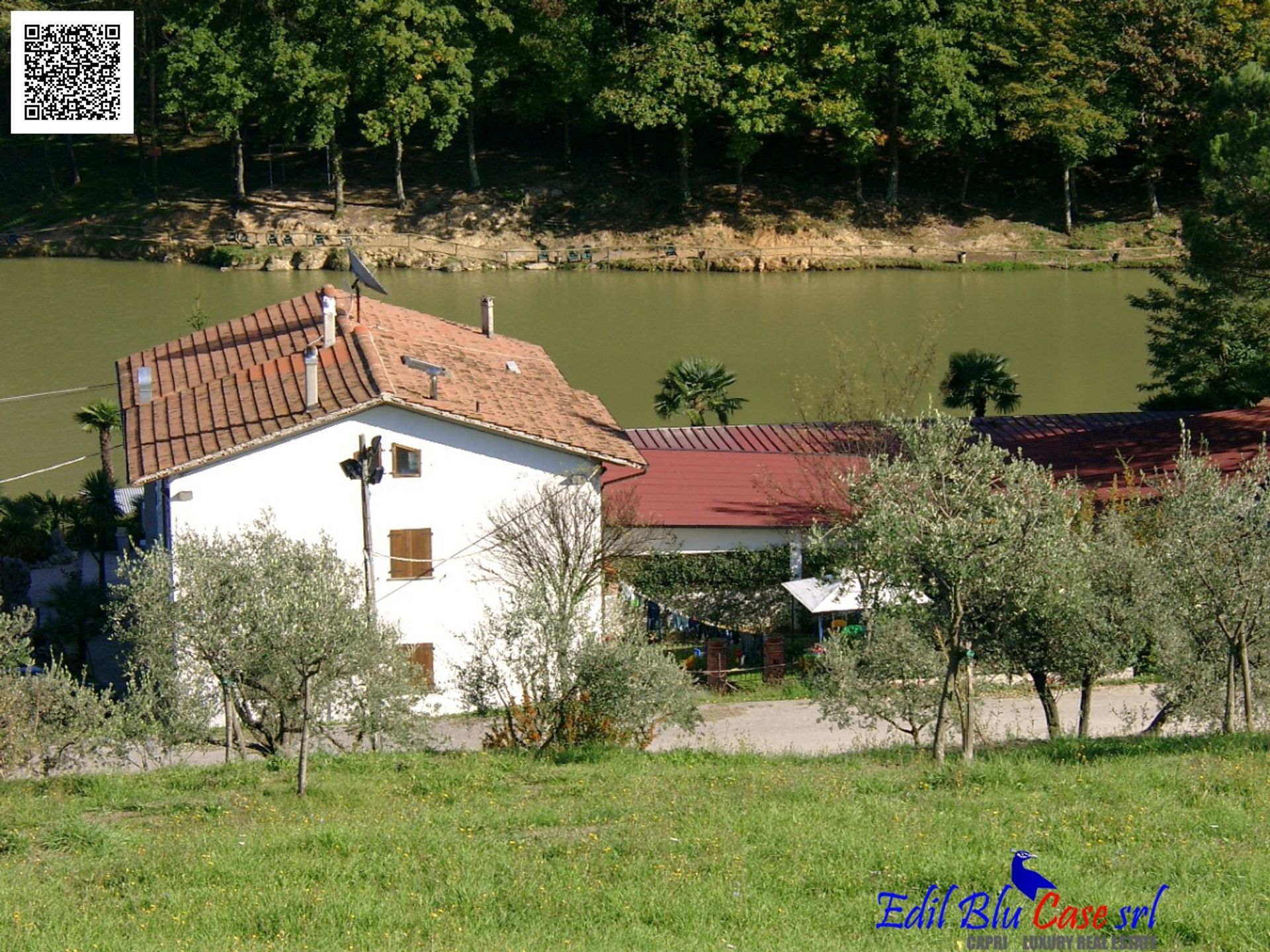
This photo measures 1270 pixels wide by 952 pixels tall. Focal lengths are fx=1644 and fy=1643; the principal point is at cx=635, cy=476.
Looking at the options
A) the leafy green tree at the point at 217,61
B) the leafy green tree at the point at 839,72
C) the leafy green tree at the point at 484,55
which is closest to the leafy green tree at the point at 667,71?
the leafy green tree at the point at 839,72

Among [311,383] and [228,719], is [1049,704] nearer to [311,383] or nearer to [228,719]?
[228,719]

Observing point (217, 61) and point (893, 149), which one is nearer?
point (217, 61)

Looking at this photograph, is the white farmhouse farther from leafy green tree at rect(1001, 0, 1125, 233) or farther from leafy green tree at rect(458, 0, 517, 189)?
leafy green tree at rect(1001, 0, 1125, 233)

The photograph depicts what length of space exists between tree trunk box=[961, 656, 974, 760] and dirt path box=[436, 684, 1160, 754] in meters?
2.27

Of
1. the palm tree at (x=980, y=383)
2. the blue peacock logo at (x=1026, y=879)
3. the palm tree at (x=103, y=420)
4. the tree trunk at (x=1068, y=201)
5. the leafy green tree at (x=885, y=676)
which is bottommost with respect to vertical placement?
the blue peacock logo at (x=1026, y=879)

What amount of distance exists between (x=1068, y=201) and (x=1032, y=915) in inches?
2134

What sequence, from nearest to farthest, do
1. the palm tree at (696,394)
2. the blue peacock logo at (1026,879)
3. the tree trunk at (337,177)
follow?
the blue peacock logo at (1026,879), the palm tree at (696,394), the tree trunk at (337,177)

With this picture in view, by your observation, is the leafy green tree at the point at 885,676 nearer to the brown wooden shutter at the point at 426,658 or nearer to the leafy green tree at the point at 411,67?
the brown wooden shutter at the point at 426,658

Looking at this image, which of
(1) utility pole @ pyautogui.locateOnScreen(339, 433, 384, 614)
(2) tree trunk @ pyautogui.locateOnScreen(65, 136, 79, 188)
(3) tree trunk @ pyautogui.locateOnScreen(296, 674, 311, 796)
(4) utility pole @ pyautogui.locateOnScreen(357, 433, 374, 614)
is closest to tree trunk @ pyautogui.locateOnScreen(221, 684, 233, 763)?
(3) tree trunk @ pyautogui.locateOnScreen(296, 674, 311, 796)

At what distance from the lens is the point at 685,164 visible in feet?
208

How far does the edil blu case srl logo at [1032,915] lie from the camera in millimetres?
10984

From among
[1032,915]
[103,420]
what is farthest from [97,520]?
[1032,915]

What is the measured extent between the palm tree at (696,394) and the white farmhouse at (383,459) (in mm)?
8738

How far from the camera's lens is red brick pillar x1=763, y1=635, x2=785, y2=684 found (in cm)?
2517
